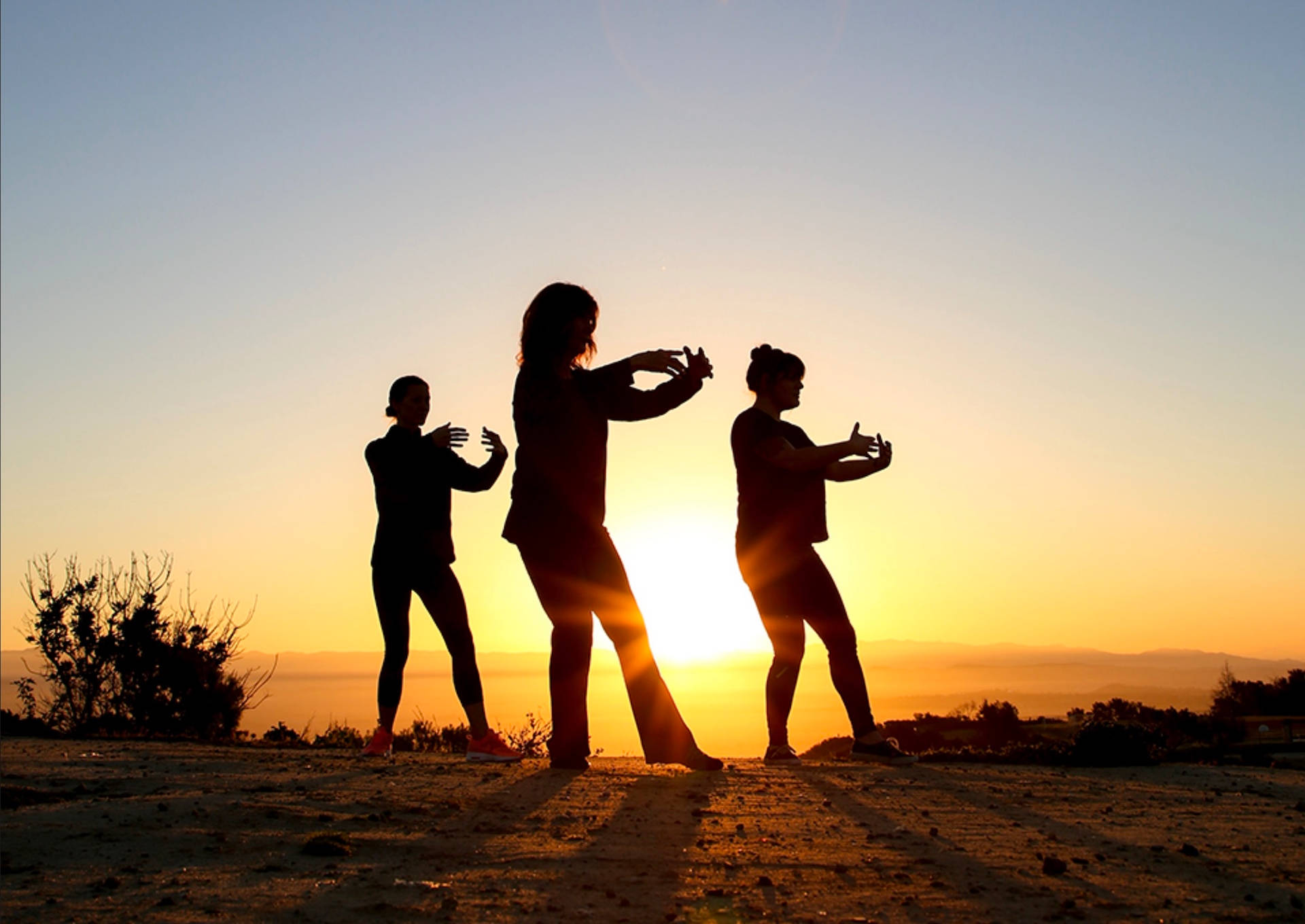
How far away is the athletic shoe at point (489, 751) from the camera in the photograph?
698 cm

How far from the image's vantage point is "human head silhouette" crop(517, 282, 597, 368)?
6332 mm

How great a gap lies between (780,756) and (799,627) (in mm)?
774

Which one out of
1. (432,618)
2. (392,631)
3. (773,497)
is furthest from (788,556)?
(392,631)

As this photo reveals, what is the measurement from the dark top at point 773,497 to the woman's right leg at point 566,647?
1.40 metres

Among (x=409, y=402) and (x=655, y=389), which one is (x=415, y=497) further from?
(x=655, y=389)

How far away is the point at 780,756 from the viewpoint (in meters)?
7.09

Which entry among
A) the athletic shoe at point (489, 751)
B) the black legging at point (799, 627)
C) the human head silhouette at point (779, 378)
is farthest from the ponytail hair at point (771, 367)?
the athletic shoe at point (489, 751)

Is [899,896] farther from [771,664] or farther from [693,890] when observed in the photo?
[771,664]

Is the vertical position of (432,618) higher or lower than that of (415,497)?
lower

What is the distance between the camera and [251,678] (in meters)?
12.9

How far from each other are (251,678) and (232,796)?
27.0 feet

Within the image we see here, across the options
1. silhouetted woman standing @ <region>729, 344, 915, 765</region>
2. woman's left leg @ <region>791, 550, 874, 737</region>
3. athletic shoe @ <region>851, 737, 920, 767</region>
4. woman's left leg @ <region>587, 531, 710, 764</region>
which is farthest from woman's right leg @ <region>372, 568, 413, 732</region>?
athletic shoe @ <region>851, 737, 920, 767</region>

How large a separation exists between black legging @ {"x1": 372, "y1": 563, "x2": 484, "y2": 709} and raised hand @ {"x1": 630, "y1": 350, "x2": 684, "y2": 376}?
212 centimetres

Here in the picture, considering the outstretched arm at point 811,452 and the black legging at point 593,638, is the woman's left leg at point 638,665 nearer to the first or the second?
the black legging at point 593,638
